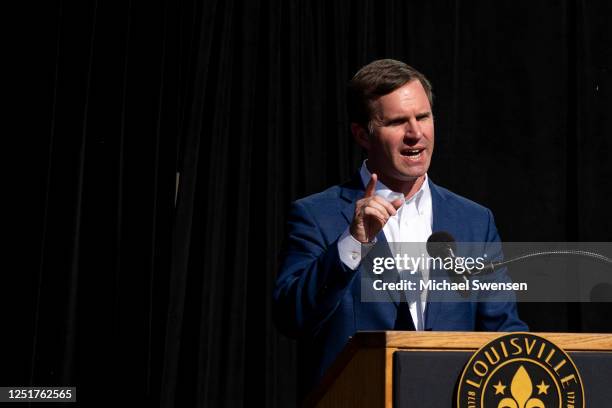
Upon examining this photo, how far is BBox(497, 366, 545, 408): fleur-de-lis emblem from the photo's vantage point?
1.47 m

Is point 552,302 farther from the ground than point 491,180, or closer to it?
closer to it

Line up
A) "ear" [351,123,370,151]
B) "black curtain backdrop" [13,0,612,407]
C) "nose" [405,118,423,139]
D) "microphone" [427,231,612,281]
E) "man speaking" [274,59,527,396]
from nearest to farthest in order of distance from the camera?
"microphone" [427,231,612,281] < "man speaking" [274,59,527,396] < "nose" [405,118,423,139] < "ear" [351,123,370,151] < "black curtain backdrop" [13,0,612,407]

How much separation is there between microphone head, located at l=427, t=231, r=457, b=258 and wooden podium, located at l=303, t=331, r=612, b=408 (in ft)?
1.10

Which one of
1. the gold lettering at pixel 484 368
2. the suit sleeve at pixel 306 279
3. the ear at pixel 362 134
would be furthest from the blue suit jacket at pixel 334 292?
the gold lettering at pixel 484 368

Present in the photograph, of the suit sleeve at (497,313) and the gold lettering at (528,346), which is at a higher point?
the suit sleeve at (497,313)

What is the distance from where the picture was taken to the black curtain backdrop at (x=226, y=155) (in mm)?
3340

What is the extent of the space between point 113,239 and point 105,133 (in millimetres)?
411

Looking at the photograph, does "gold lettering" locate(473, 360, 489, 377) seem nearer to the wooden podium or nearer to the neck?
the wooden podium

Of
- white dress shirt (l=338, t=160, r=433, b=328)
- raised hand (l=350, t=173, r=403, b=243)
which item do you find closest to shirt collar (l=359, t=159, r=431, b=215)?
white dress shirt (l=338, t=160, r=433, b=328)

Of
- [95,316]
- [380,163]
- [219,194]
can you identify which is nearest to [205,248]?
[219,194]

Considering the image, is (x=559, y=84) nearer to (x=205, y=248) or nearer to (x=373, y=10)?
(x=373, y=10)

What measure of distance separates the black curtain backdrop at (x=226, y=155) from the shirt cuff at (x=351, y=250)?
1593 millimetres

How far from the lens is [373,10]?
3.76m

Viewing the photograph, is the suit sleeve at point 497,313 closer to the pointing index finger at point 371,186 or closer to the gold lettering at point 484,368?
the pointing index finger at point 371,186
